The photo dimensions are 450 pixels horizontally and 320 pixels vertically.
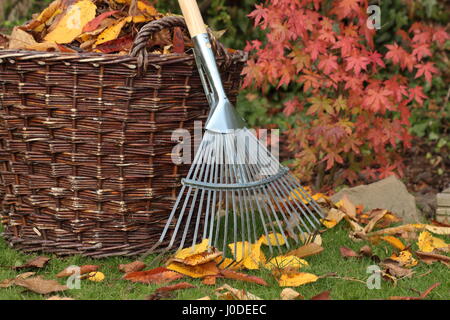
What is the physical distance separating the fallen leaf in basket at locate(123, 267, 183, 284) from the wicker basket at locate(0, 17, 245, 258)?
0.26 meters

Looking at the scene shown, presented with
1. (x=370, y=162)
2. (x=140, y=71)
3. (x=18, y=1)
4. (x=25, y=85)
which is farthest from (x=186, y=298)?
(x=18, y=1)

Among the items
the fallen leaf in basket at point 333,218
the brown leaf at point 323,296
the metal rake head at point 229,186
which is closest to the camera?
the brown leaf at point 323,296

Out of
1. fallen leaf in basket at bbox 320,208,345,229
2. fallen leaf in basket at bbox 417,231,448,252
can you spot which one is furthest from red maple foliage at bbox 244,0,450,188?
fallen leaf in basket at bbox 417,231,448,252

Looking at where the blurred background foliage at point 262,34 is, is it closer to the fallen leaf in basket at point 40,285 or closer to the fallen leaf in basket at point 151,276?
the fallen leaf in basket at point 151,276

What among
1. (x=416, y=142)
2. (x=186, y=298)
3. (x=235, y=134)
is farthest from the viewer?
(x=416, y=142)

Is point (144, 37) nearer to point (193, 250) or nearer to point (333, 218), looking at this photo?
point (193, 250)

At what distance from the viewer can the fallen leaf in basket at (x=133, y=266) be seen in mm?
2426

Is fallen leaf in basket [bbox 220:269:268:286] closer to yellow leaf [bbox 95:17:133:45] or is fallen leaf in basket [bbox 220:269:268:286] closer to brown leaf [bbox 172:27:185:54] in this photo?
brown leaf [bbox 172:27:185:54]

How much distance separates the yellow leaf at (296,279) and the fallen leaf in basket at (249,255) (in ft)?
0.56

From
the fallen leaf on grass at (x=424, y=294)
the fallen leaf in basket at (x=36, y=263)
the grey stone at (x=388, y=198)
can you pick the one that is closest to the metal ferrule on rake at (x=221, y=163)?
the fallen leaf in basket at (x=36, y=263)

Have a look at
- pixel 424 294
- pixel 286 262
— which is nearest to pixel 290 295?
pixel 286 262

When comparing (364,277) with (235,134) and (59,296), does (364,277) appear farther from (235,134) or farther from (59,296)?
(59,296)

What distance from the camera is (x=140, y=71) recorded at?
7.81ft

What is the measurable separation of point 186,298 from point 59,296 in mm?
398
